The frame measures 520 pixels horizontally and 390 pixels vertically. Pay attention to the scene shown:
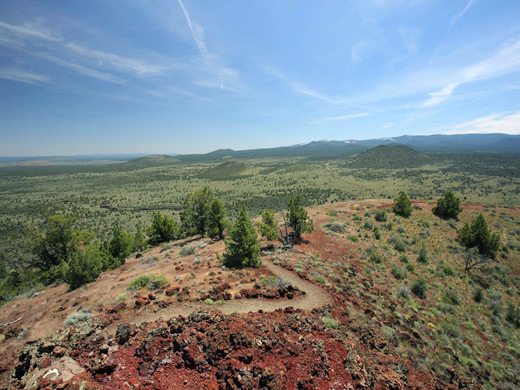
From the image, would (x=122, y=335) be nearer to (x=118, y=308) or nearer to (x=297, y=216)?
(x=118, y=308)

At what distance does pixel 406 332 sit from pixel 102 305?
17.5 metres

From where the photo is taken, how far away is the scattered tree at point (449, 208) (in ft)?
99.1

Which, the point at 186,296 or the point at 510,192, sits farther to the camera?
the point at 510,192

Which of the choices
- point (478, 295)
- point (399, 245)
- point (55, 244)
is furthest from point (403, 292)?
point (55, 244)

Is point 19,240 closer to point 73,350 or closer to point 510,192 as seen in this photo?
point 73,350

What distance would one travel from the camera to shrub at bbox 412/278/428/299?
18.1 metres

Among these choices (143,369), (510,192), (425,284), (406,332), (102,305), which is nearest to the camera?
(143,369)

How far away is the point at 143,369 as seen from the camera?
24.7ft

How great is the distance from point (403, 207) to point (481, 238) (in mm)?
8748

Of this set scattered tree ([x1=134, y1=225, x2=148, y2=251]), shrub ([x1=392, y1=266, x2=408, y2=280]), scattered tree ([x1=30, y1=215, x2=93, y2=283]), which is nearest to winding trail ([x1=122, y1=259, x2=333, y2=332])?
shrub ([x1=392, y1=266, x2=408, y2=280])

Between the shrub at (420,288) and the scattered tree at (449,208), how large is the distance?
57.7 feet

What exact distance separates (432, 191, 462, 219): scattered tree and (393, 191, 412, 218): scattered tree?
3986mm

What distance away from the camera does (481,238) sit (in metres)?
24.1

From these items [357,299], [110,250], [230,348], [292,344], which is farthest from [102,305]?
[357,299]
